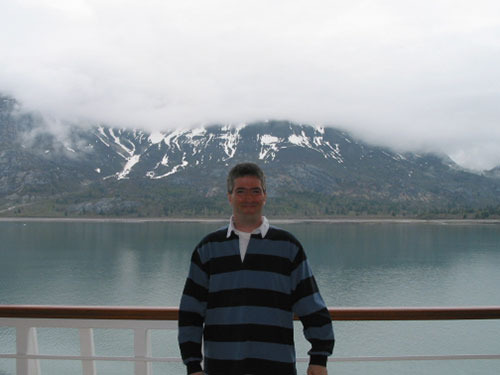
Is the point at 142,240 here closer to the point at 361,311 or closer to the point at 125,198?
the point at 361,311

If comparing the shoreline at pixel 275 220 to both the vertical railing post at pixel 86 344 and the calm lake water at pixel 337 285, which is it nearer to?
the calm lake water at pixel 337 285

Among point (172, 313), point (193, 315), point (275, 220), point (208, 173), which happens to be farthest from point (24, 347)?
point (208, 173)

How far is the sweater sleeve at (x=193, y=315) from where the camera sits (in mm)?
1328

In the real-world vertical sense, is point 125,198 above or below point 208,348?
below

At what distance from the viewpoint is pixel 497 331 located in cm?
1042

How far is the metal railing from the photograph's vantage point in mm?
1664

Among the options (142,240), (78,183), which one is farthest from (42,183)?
(142,240)

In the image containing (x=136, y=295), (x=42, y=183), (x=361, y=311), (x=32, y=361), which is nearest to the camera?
(x=361, y=311)

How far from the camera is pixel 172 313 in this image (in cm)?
164

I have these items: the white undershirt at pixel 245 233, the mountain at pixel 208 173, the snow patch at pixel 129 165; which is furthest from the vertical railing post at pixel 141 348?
the snow patch at pixel 129 165

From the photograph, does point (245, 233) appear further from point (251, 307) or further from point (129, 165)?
point (129, 165)

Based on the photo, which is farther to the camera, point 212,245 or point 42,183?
point 42,183

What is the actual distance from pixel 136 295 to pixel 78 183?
3840 inches

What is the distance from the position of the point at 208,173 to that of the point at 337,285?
93.2 m
